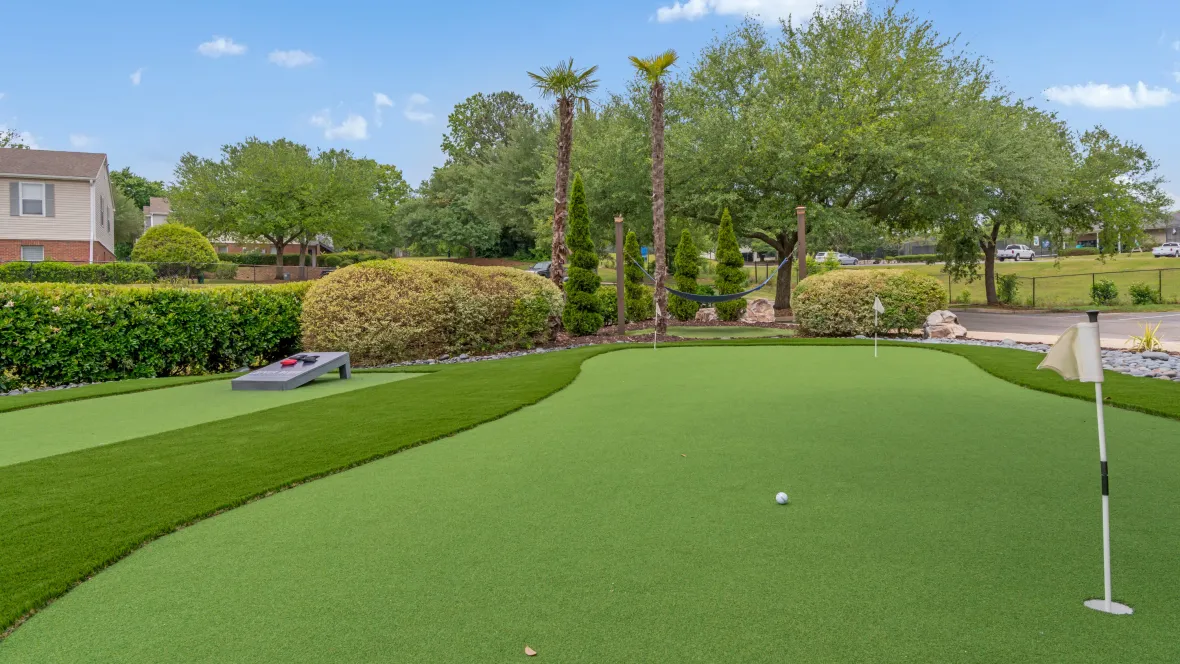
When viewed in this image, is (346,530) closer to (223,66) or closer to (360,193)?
(223,66)

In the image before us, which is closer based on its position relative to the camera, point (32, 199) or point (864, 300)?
point (864, 300)

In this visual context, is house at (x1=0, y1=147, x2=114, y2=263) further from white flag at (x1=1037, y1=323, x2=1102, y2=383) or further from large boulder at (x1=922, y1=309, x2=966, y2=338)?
white flag at (x1=1037, y1=323, x2=1102, y2=383)

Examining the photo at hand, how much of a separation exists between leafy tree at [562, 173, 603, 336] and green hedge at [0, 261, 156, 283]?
15.6 meters

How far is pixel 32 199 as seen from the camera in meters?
25.2

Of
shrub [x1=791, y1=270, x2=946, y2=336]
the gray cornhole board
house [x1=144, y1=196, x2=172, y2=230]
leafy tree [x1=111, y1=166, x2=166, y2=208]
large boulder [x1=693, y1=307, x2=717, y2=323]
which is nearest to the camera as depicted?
the gray cornhole board

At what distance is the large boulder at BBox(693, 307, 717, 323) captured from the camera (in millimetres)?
18719

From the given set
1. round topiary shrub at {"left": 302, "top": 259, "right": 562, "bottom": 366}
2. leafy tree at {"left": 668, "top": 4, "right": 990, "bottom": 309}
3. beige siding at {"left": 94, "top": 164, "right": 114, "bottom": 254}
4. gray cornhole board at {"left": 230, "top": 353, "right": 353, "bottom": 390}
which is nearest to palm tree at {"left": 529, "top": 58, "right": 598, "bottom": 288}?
round topiary shrub at {"left": 302, "top": 259, "right": 562, "bottom": 366}

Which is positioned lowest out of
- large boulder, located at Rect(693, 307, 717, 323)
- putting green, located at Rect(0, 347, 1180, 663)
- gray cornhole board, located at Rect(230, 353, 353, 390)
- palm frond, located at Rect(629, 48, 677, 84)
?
putting green, located at Rect(0, 347, 1180, 663)

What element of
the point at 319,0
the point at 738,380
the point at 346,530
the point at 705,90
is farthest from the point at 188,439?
the point at 705,90

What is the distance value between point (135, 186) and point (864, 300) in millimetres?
67035

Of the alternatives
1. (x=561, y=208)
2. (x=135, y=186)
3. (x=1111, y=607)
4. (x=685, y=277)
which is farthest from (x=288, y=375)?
(x=135, y=186)

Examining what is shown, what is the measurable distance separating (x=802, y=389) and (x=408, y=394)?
3989 millimetres

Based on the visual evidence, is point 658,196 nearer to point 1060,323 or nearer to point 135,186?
→ point 1060,323

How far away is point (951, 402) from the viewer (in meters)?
6.00
